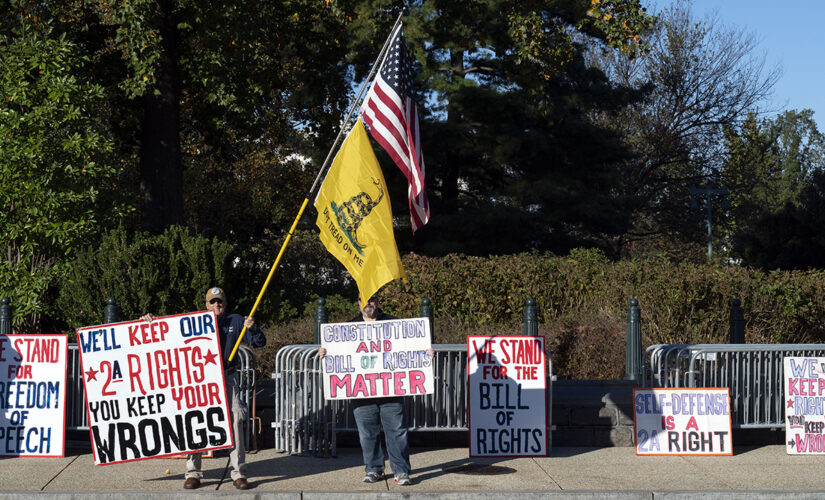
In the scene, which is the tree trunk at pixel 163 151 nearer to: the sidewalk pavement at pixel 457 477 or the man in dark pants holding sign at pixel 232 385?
the sidewalk pavement at pixel 457 477

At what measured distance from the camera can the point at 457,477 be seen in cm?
826

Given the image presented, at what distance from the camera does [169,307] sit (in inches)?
591

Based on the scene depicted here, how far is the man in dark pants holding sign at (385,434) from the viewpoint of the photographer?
8023 mm

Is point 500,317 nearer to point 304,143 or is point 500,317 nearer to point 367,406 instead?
point 367,406

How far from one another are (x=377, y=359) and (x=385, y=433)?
26.4 inches

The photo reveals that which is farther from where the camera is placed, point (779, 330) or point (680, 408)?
point (779, 330)

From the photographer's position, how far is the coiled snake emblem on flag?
832 centimetres

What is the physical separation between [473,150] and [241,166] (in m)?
7.74

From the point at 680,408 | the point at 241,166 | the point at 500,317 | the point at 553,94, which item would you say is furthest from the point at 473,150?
the point at 680,408

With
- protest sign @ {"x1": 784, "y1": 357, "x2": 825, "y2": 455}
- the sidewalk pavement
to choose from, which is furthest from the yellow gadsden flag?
protest sign @ {"x1": 784, "y1": 357, "x2": 825, "y2": 455}

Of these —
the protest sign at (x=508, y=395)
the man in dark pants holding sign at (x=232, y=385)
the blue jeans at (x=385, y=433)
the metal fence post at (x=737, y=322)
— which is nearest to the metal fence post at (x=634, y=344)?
the metal fence post at (x=737, y=322)

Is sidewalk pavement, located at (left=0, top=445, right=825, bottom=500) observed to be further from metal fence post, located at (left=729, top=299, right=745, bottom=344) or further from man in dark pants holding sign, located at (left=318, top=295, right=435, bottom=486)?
metal fence post, located at (left=729, top=299, right=745, bottom=344)

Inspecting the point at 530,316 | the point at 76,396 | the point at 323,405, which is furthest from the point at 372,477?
the point at 530,316

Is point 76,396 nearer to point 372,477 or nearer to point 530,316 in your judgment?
point 372,477
